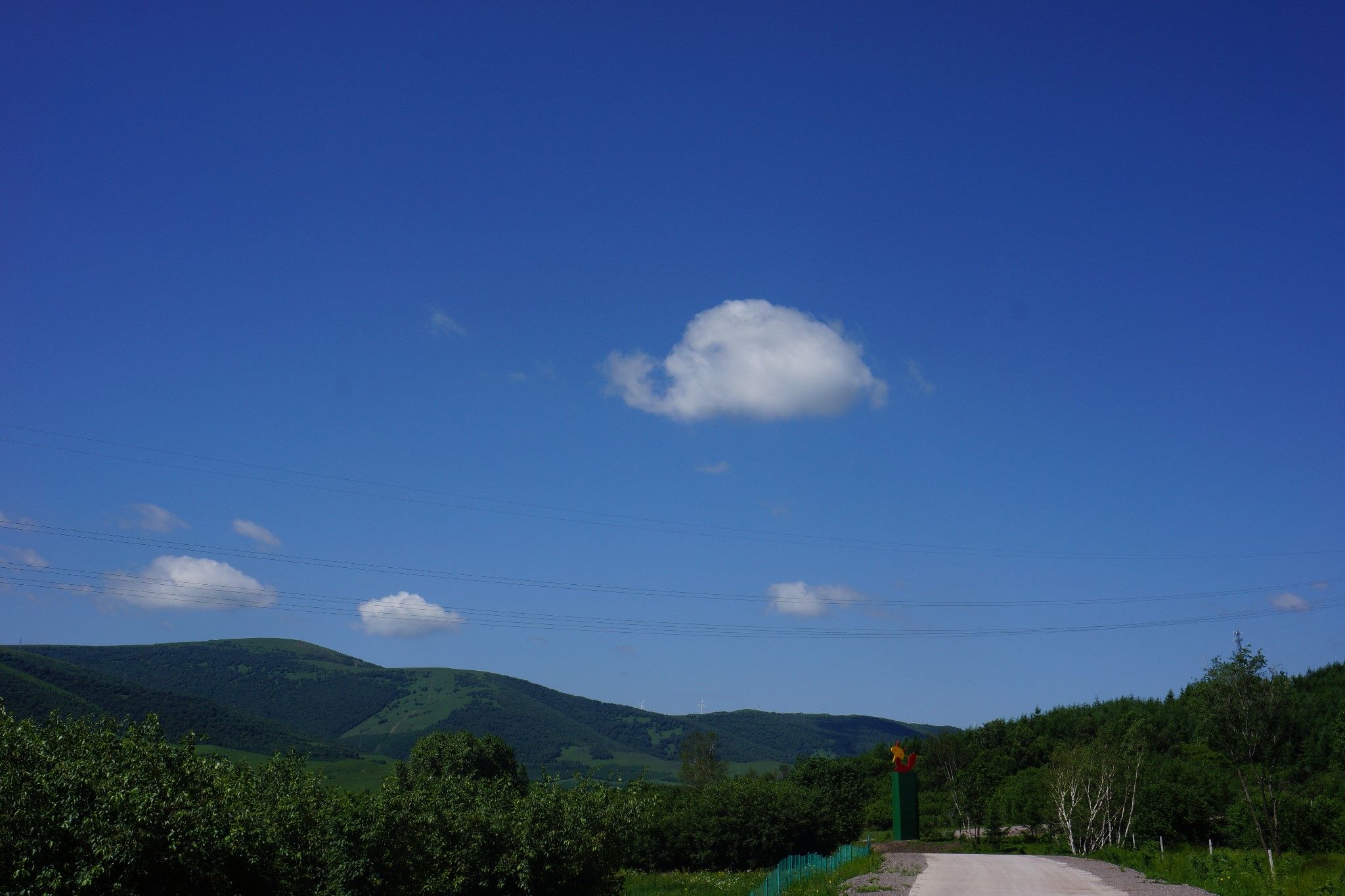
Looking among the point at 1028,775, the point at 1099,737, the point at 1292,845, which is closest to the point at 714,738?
the point at 1028,775

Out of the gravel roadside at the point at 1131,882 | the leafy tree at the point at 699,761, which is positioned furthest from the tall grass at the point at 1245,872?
the leafy tree at the point at 699,761

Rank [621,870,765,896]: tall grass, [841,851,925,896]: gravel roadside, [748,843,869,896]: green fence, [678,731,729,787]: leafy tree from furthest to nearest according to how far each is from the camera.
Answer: [678,731,729,787]: leafy tree, [621,870,765,896]: tall grass, [748,843,869,896]: green fence, [841,851,925,896]: gravel roadside

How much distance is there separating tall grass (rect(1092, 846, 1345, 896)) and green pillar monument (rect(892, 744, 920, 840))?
16.6 metres

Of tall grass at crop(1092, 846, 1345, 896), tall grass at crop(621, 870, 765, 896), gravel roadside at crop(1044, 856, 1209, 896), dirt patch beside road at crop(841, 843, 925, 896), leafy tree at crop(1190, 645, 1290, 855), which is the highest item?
leafy tree at crop(1190, 645, 1290, 855)

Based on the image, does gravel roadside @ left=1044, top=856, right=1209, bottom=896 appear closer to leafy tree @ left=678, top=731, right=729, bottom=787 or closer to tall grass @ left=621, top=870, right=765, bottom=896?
tall grass @ left=621, top=870, right=765, bottom=896

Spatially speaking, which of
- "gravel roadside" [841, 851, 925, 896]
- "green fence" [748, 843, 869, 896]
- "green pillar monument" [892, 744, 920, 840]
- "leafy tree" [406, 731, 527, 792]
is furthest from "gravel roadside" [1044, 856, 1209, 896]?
"leafy tree" [406, 731, 527, 792]

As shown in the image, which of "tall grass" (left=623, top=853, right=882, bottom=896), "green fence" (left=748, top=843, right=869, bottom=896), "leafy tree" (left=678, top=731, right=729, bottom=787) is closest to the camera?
"tall grass" (left=623, top=853, right=882, bottom=896)

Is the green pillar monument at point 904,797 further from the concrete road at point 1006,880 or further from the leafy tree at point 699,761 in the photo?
the leafy tree at point 699,761

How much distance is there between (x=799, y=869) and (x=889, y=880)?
8.10 metres

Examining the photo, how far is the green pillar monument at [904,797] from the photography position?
220ft

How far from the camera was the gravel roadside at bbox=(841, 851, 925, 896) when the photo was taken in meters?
35.9

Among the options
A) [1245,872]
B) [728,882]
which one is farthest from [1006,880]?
[728,882]

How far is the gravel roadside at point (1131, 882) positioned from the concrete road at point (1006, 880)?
0.51 metres

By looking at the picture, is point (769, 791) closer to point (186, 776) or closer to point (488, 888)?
point (488, 888)
